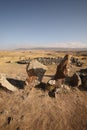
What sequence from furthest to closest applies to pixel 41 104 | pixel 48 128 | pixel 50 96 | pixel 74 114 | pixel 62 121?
pixel 50 96, pixel 41 104, pixel 74 114, pixel 62 121, pixel 48 128

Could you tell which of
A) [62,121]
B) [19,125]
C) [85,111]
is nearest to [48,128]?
[62,121]

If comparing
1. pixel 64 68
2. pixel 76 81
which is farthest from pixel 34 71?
pixel 76 81

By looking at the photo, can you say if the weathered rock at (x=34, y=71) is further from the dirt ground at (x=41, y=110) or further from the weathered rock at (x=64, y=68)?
the weathered rock at (x=64, y=68)

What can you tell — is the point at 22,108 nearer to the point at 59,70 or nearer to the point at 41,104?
the point at 41,104

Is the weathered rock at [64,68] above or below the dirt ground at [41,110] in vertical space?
above

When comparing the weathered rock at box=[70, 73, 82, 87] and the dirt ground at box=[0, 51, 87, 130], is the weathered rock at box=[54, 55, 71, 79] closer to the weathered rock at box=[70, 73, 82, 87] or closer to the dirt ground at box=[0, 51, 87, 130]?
the weathered rock at box=[70, 73, 82, 87]

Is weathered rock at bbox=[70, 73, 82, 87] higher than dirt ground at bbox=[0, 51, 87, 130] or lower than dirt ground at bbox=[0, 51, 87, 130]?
higher

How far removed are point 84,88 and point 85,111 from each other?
4.19m

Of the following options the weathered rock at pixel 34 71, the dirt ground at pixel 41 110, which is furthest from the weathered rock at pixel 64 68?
the dirt ground at pixel 41 110

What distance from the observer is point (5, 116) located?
1156 cm

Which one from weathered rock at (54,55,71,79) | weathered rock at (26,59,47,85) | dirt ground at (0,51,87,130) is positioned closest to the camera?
dirt ground at (0,51,87,130)

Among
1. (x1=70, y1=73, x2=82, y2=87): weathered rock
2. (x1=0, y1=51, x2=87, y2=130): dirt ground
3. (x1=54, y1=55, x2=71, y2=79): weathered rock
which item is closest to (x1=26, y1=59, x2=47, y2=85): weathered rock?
(x1=0, y1=51, x2=87, y2=130): dirt ground

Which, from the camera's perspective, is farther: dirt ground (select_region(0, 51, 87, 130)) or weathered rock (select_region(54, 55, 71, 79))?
weathered rock (select_region(54, 55, 71, 79))

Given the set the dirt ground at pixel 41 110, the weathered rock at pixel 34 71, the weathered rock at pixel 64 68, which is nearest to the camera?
the dirt ground at pixel 41 110
